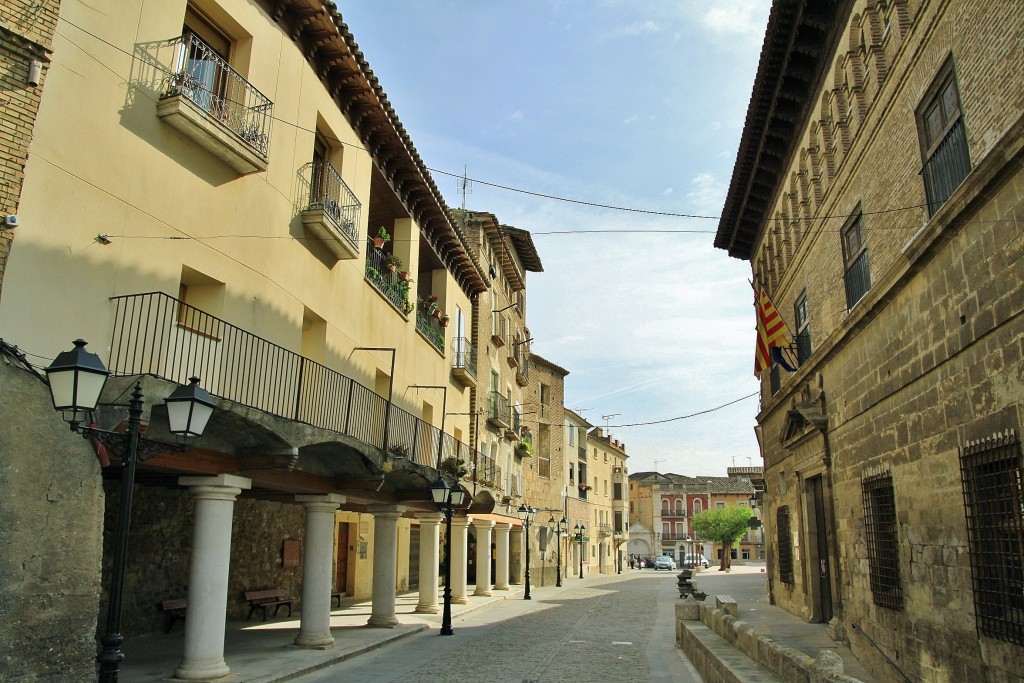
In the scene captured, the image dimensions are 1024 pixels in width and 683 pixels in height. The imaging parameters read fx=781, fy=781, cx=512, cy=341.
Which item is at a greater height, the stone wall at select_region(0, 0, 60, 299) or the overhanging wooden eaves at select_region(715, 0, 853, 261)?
the overhanging wooden eaves at select_region(715, 0, 853, 261)

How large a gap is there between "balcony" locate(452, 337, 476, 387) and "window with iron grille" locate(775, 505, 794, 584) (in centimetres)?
960

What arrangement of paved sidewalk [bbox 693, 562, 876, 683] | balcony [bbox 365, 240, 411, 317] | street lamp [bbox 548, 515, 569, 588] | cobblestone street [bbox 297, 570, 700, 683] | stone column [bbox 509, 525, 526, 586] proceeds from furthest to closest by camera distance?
1. street lamp [bbox 548, 515, 569, 588]
2. stone column [bbox 509, 525, 526, 586]
3. balcony [bbox 365, 240, 411, 317]
4. paved sidewalk [bbox 693, 562, 876, 683]
5. cobblestone street [bbox 297, 570, 700, 683]

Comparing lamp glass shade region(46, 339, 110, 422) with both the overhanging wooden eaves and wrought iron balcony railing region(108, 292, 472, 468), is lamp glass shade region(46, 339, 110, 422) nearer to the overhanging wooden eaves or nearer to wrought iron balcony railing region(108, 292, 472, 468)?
wrought iron balcony railing region(108, 292, 472, 468)

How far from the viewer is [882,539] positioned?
39.0 feet

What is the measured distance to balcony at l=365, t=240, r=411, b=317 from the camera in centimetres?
1644

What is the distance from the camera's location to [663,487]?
99.2 metres

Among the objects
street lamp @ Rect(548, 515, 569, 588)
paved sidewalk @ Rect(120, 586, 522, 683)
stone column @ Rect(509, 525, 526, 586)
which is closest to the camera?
paved sidewalk @ Rect(120, 586, 522, 683)

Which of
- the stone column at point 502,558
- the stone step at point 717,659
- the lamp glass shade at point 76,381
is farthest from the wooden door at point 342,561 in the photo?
the lamp glass shade at point 76,381

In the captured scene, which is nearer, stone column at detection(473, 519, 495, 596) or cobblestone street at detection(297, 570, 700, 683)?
cobblestone street at detection(297, 570, 700, 683)

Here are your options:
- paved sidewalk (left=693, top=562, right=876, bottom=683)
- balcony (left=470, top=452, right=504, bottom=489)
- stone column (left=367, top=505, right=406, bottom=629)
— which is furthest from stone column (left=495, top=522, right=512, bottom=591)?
stone column (left=367, top=505, right=406, bottom=629)

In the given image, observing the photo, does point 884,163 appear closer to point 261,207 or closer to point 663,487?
point 261,207

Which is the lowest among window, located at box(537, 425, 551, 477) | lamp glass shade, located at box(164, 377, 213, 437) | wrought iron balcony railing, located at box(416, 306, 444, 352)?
lamp glass shade, located at box(164, 377, 213, 437)

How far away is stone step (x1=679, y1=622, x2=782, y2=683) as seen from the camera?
7648mm

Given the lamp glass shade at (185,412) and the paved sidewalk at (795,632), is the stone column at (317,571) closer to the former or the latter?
the lamp glass shade at (185,412)
